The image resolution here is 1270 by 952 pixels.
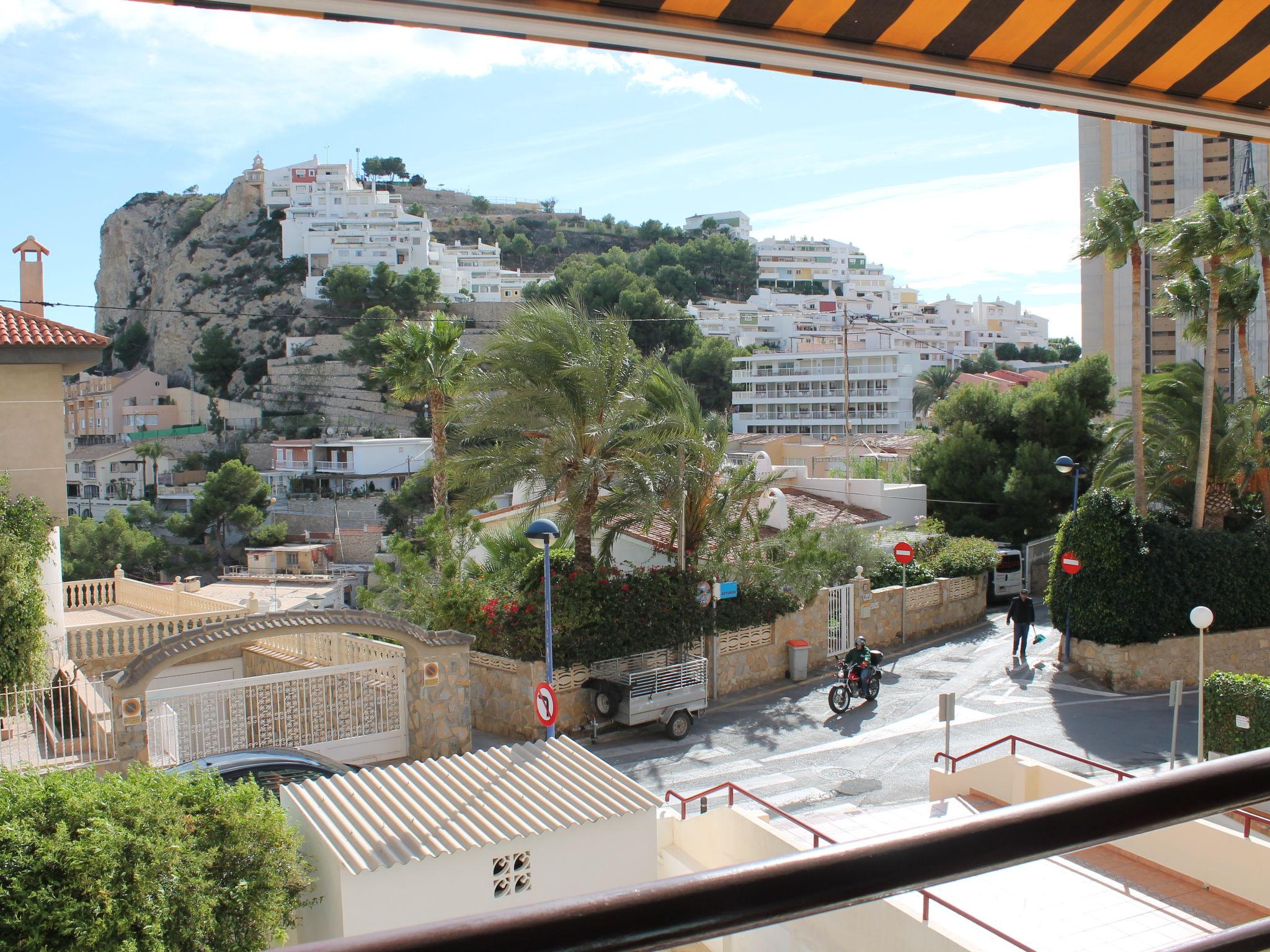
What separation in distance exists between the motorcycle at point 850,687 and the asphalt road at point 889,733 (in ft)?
0.60

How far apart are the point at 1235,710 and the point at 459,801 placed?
42.6 ft

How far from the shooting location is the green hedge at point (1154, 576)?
20219mm

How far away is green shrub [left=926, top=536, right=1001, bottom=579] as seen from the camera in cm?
2602

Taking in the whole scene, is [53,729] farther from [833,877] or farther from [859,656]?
[833,877]

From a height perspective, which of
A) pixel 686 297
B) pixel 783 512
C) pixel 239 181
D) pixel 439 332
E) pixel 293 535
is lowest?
pixel 293 535

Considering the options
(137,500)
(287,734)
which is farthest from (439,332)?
(137,500)

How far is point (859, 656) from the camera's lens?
18469mm

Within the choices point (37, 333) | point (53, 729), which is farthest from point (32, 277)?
point (53, 729)

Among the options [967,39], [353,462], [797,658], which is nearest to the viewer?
[967,39]

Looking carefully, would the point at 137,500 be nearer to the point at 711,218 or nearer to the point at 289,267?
the point at 289,267

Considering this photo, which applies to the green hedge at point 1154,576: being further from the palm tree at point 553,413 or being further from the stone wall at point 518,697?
the stone wall at point 518,697

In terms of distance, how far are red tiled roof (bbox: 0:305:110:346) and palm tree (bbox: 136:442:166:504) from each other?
68.7m

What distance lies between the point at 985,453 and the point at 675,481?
718 inches

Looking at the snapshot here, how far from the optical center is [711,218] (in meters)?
184
